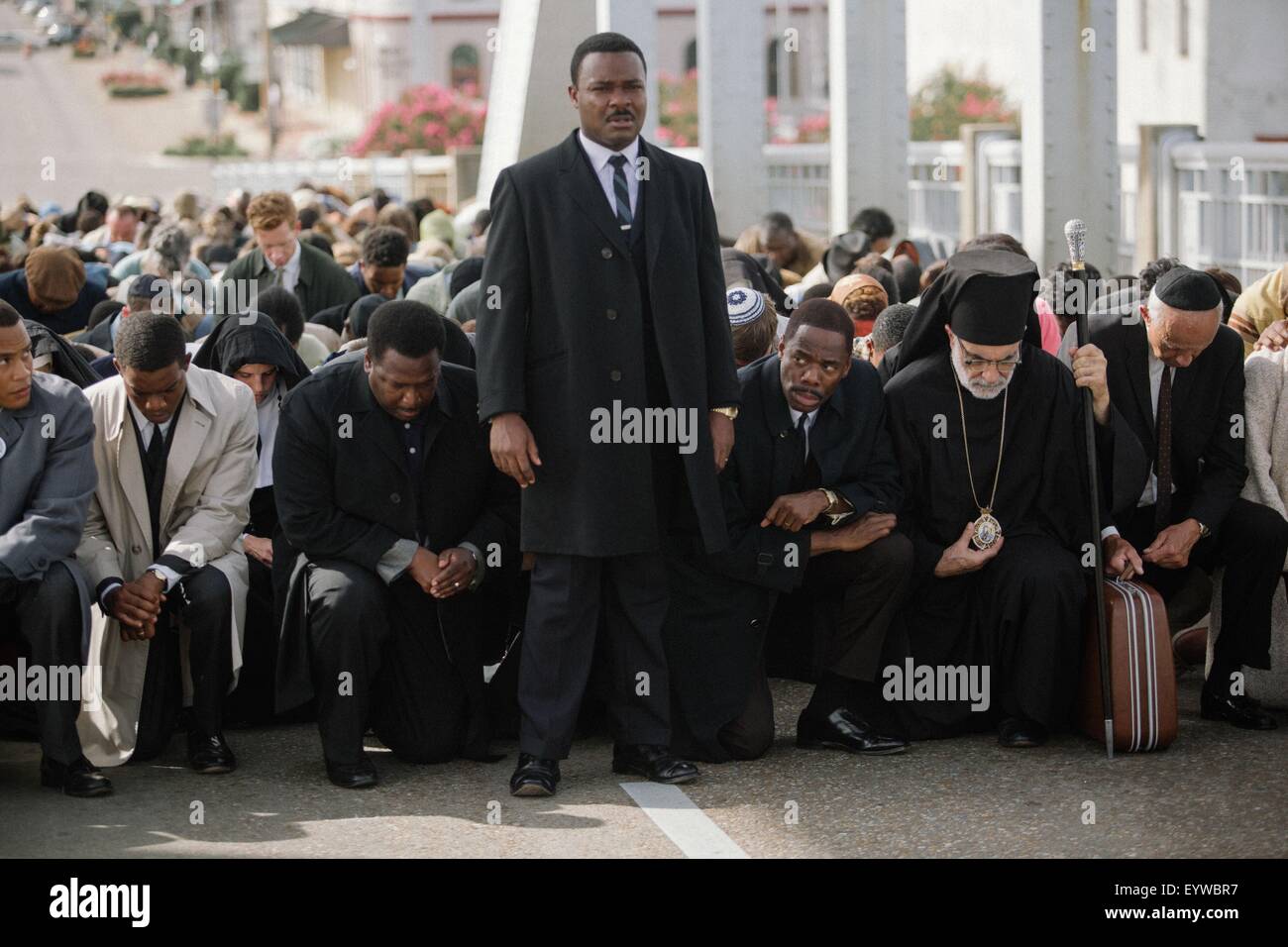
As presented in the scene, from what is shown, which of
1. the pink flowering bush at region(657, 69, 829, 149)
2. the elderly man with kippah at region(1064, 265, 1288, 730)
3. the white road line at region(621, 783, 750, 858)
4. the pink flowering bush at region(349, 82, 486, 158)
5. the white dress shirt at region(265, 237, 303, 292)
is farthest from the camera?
the pink flowering bush at region(349, 82, 486, 158)

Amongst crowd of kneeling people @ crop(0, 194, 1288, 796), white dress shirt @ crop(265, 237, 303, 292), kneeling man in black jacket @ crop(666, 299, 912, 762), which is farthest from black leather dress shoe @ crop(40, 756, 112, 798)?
white dress shirt @ crop(265, 237, 303, 292)

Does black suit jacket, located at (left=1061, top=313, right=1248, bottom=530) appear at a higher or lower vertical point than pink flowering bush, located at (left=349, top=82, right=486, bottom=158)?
lower

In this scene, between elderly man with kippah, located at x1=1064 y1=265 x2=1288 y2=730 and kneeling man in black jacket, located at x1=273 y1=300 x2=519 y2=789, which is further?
elderly man with kippah, located at x1=1064 y1=265 x2=1288 y2=730

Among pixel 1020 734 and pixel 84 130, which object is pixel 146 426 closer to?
pixel 1020 734

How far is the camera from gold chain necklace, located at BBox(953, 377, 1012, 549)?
7152 millimetres

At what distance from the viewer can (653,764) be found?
6.70 metres

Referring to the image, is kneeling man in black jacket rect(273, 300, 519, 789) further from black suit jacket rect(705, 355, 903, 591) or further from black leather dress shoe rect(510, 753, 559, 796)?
black suit jacket rect(705, 355, 903, 591)

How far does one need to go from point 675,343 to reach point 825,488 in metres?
0.92

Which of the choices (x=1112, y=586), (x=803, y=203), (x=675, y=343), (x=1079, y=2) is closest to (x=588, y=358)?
(x=675, y=343)

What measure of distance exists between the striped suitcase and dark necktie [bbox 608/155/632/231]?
7.18 ft

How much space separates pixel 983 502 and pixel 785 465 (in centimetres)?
77

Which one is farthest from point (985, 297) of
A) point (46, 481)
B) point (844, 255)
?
point (844, 255)

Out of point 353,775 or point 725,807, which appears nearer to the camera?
point 725,807

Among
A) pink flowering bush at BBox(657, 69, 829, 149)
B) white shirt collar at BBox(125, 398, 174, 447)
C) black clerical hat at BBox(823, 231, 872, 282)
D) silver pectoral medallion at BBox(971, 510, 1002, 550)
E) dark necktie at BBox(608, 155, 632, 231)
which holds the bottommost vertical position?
silver pectoral medallion at BBox(971, 510, 1002, 550)
